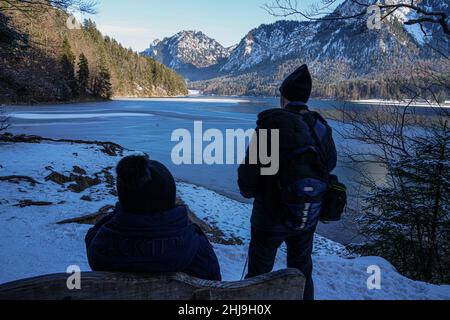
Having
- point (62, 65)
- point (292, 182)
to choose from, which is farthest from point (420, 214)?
point (62, 65)

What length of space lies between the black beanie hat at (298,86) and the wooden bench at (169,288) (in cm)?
147

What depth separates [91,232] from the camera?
1.68m

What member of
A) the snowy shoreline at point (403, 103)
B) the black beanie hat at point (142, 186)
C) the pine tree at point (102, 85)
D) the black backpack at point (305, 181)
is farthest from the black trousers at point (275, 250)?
the pine tree at point (102, 85)

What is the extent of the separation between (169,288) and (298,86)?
1.72 m

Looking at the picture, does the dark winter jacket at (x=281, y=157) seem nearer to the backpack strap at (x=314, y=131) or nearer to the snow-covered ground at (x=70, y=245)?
the backpack strap at (x=314, y=131)

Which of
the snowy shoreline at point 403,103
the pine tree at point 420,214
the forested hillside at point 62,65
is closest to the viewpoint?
the pine tree at point 420,214

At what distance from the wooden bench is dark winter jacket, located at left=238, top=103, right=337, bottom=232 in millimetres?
1016

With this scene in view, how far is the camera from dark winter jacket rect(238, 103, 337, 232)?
2148mm

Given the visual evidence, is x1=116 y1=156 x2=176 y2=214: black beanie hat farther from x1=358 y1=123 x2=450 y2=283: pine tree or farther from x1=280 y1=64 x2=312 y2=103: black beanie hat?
x1=358 y1=123 x2=450 y2=283: pine tree

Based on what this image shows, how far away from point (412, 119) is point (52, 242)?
6.43 metres

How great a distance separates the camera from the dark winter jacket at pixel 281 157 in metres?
2.15

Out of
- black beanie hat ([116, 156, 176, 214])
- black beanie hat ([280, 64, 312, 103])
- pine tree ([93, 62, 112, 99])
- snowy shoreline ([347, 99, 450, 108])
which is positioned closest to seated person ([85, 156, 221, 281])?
black beanie hat ([116, 156, 176, 214])
